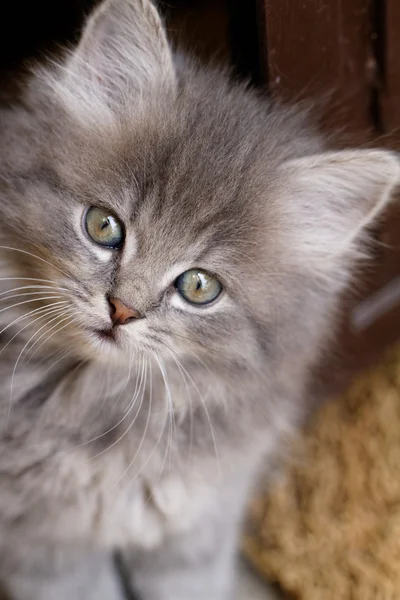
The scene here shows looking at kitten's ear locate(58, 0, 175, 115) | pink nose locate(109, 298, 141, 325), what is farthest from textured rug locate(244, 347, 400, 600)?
kitten's ear locate(58, 0, 175, 115)

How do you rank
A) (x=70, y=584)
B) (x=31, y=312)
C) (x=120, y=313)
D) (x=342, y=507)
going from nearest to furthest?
(x=120, y=313), (x=31, y=312), (x=70, y=584), (x=342, y=507)

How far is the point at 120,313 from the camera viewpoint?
3.41 ft

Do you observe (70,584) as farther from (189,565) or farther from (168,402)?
(168,402)

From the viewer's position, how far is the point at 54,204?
43.2 inches

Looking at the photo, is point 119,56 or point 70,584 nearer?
point 119,56

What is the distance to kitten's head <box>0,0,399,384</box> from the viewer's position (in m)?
1.07

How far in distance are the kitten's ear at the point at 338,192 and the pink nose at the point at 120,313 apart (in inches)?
13.2

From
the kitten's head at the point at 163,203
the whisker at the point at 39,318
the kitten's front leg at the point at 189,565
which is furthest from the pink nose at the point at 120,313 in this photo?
the kitten's front leg at the point at 189,565

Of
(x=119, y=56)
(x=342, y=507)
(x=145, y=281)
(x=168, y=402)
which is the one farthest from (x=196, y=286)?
(x=342, y=507)

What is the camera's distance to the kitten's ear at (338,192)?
3.56 ft

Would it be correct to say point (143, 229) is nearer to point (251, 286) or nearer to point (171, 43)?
point (251, 286)

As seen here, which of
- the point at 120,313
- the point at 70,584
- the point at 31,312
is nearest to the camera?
the point at 120,313

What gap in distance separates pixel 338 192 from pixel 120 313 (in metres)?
0.43

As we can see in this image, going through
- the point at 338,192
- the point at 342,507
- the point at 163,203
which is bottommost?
the point at 342,507
